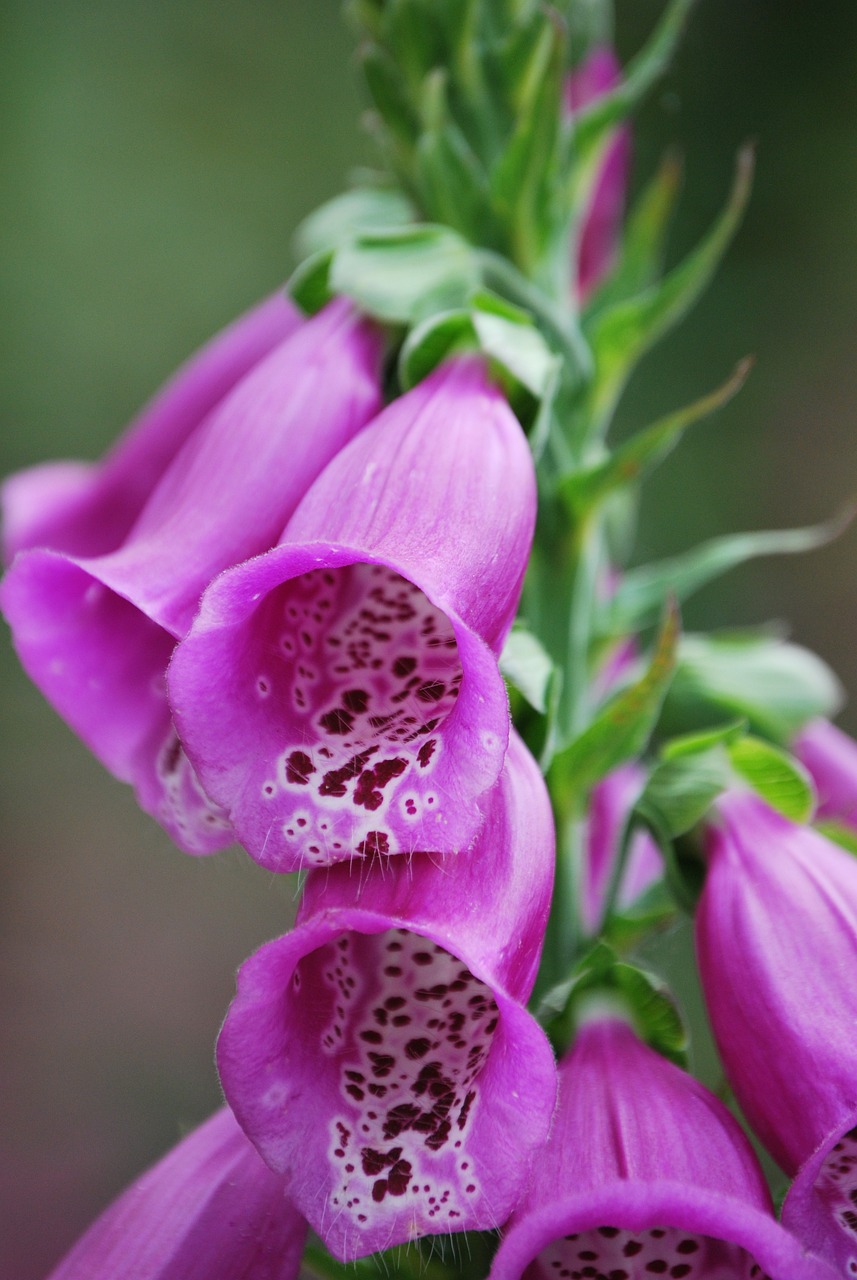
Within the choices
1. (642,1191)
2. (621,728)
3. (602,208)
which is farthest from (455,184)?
(642,1191)

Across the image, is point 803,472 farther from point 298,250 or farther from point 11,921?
point 298,250

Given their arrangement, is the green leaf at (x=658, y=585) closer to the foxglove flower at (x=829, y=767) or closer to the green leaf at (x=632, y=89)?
the foxglove flower at (x=829, y=767)

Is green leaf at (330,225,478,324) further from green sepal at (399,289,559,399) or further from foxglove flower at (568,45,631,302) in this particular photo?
foxglove flower at (568,45,631,302)

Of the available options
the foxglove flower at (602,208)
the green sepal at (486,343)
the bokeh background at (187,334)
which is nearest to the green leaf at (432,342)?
the green sepal at (486,343)

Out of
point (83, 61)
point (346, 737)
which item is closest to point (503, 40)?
point (346, 737)

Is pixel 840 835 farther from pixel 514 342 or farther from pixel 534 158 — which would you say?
pixel 534 158

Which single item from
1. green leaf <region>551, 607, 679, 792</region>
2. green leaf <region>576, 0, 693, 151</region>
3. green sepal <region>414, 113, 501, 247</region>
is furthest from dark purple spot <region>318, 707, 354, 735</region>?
green leaf <region>576, 0, 693, 151</region>
